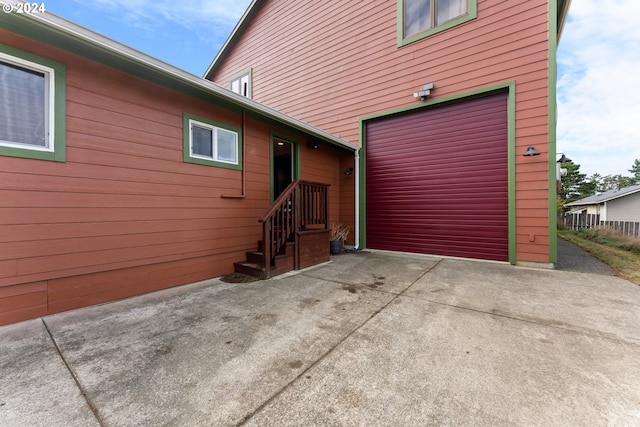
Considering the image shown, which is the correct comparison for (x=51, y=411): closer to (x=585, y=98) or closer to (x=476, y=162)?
(x=476, y=162)

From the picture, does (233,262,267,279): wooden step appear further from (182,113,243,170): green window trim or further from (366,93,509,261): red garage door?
(366,93,509,261): red garage door

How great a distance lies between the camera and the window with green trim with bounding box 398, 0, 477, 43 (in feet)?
16.9

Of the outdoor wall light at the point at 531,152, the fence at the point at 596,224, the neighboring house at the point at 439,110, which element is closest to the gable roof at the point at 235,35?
the neighboring house at the point at 439,110

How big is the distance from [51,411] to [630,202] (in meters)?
31.8

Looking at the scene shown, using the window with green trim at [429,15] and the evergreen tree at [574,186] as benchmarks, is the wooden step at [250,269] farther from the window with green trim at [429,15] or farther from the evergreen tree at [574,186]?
the evergreen tree at [574,186]

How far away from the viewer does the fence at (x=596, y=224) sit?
9214 millimetres

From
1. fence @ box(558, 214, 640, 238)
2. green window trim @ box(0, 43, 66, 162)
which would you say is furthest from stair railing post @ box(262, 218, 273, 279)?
fence @ box(558, 214, 640, 238)

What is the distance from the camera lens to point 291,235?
4.57 metres

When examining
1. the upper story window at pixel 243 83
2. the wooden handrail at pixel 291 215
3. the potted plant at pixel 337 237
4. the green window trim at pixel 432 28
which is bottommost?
the potted plant at pixel 337 237

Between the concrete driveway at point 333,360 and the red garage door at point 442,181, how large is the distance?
2.10 m

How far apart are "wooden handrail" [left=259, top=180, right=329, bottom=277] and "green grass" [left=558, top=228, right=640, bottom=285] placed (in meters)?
4.99

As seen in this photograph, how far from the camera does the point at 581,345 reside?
1.97m

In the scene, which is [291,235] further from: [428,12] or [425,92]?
[428,12]

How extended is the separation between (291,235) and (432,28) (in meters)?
5.53
